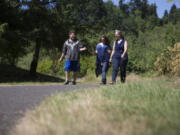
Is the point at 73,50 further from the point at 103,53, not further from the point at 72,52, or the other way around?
the point at 103,53

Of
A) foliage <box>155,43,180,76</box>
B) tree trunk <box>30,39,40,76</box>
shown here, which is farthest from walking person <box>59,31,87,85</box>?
tree trunk <box>30,39,40,76</box>

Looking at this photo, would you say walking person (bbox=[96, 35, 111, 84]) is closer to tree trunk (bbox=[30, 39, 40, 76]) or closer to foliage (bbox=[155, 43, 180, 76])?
foliage (bbox=[155, 43, 180, 76])

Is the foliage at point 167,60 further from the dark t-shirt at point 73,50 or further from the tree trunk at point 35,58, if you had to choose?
the tree trunk at point 35,58

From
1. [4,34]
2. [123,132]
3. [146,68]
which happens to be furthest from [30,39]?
[123,132]

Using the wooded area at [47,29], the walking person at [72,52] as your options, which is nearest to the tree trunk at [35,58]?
the wooded area at [47,29]

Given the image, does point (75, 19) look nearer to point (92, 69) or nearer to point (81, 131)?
point (92, 69)

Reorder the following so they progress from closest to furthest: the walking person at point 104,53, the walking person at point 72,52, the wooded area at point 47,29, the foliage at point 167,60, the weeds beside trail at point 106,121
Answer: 1. the weeds beside trail at point 106,121
2. the walking person at point 72,52
3. the walking person at point 104,53
4. the foliage at point 167,60
5. the wooded area at point 47,29

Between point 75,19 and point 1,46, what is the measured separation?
6.22 meters

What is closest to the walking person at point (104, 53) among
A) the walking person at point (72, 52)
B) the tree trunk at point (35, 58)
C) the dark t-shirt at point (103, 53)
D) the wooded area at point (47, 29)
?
the dark t-shirt at point (103, 53)

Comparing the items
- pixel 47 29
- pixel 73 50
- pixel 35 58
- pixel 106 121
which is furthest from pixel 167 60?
pixel 106 121

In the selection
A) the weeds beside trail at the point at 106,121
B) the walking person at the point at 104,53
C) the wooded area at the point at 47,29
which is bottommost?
the weeds beside trail at the point at 106,121

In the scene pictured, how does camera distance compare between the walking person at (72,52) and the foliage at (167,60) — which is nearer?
the walking person at (72,52)

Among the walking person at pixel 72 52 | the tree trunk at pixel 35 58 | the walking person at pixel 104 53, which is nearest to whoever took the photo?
the walking person at pixel 72 52

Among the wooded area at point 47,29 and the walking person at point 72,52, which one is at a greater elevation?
the wooded area at point 47,29
